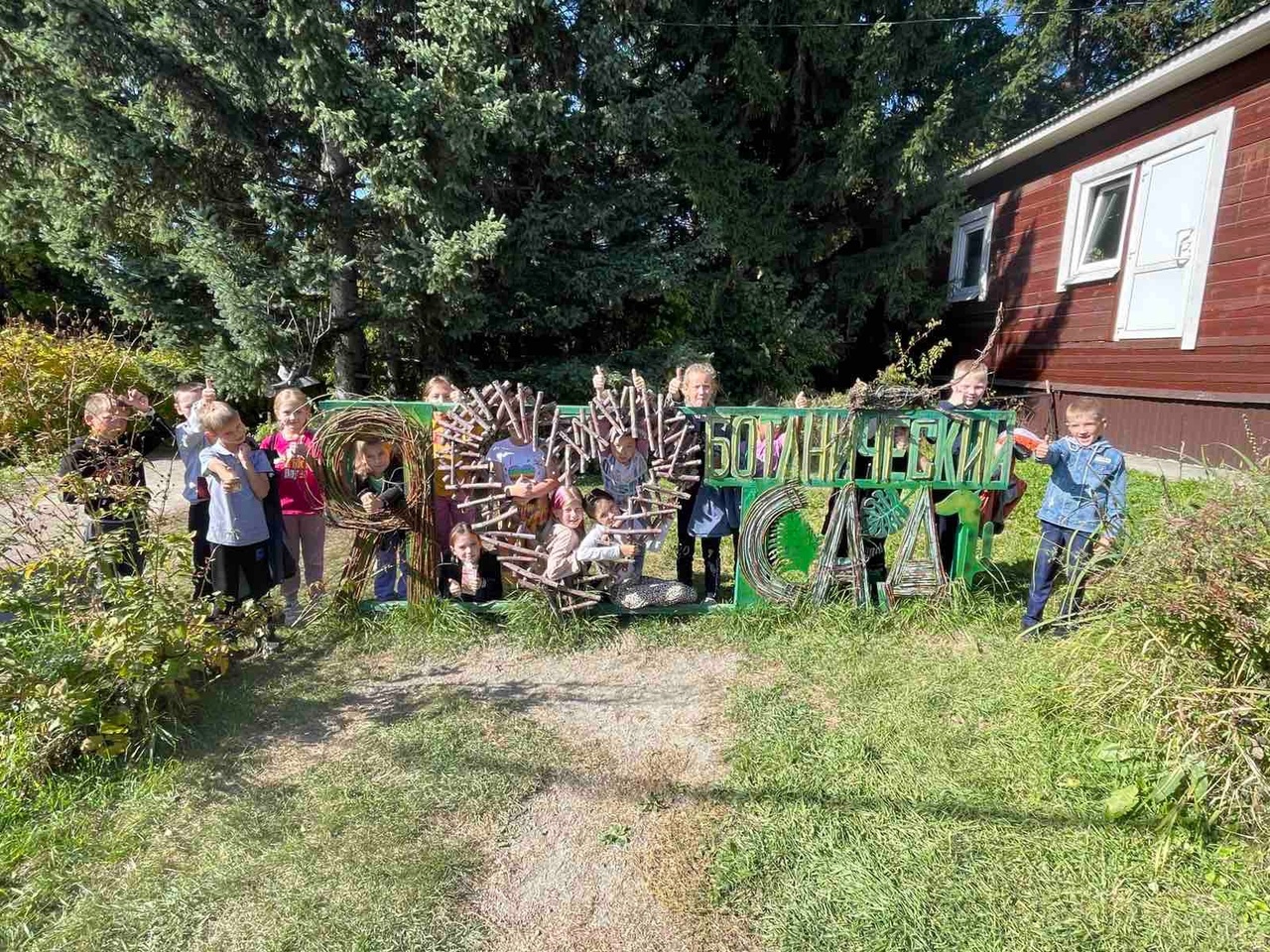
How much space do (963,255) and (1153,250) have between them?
4.06 meters

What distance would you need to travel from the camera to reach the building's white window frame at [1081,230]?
26.6 feet

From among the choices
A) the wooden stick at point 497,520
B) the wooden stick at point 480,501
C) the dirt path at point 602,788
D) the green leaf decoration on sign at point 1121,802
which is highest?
the wooden stick at point 480,501

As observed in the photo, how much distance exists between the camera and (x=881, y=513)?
382 centimetres

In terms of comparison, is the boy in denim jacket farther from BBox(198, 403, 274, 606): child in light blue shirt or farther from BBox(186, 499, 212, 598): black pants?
BBox(186, 499, 212, 598): black pants

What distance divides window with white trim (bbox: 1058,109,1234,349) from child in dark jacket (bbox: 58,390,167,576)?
31.0 ft

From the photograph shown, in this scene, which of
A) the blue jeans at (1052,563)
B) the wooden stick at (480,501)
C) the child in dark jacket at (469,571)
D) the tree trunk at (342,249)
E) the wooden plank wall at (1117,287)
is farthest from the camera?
the tree trunk at (342,249)

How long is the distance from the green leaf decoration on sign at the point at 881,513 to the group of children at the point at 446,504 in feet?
0.40

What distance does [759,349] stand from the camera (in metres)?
9.02

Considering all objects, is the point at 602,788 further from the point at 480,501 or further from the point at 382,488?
the point at 382,488

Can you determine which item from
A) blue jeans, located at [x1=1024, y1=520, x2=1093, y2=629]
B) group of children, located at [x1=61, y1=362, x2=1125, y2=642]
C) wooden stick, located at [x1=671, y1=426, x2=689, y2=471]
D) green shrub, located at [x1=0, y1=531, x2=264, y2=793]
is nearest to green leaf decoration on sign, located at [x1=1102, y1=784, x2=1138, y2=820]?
group of children, located at [x1=61, y1=362, x2=1125, y2=642]

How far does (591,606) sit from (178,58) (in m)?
6.80

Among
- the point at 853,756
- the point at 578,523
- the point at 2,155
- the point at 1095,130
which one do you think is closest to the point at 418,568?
the point at 578,523

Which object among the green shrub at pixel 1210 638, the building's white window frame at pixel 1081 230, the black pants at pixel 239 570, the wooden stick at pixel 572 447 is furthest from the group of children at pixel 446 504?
the building's white window frame at pixel 1081 230

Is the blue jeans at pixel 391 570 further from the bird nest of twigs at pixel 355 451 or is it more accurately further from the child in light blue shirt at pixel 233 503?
the child in light blue shirt at pixel 233 503
